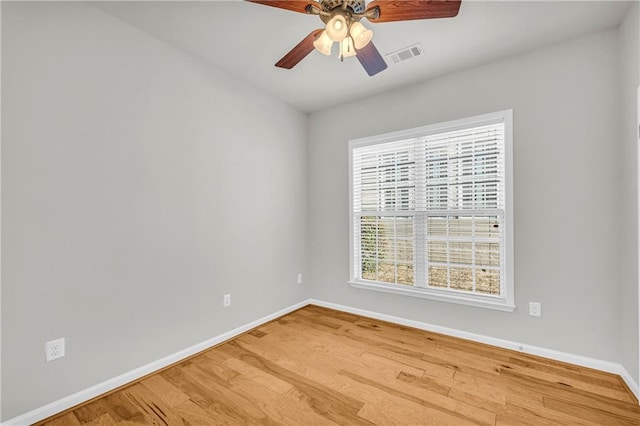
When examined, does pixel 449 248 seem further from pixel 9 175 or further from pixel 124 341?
pixel 9 175

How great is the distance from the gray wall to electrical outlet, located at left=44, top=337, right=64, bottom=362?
12.3 feet

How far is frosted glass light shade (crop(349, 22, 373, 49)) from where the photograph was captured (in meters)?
1.60

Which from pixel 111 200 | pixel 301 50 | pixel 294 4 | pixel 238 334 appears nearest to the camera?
pixel 294 4

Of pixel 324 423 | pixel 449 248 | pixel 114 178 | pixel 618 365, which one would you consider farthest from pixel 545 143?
pixel 114 178

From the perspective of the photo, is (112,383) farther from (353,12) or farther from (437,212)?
(437,212)

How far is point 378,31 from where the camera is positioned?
2.20 meters

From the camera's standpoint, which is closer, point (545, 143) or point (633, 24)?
point (633, 24)

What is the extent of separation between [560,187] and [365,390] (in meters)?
2.26

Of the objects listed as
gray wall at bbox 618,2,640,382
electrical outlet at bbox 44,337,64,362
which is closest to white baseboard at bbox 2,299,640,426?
gray wall at bbox 618,2,640,382

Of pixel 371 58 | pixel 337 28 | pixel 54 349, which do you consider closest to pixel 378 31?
pixel 371 58

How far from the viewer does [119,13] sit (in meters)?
2.01

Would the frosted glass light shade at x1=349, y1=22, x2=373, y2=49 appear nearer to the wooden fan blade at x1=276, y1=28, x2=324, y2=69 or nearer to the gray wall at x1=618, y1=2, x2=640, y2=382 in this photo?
the wooden fan blade at x1=276, y1=28, x2=324, y2=69

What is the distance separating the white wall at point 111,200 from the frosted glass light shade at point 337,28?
1542 mm

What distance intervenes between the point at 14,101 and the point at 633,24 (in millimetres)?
3952
